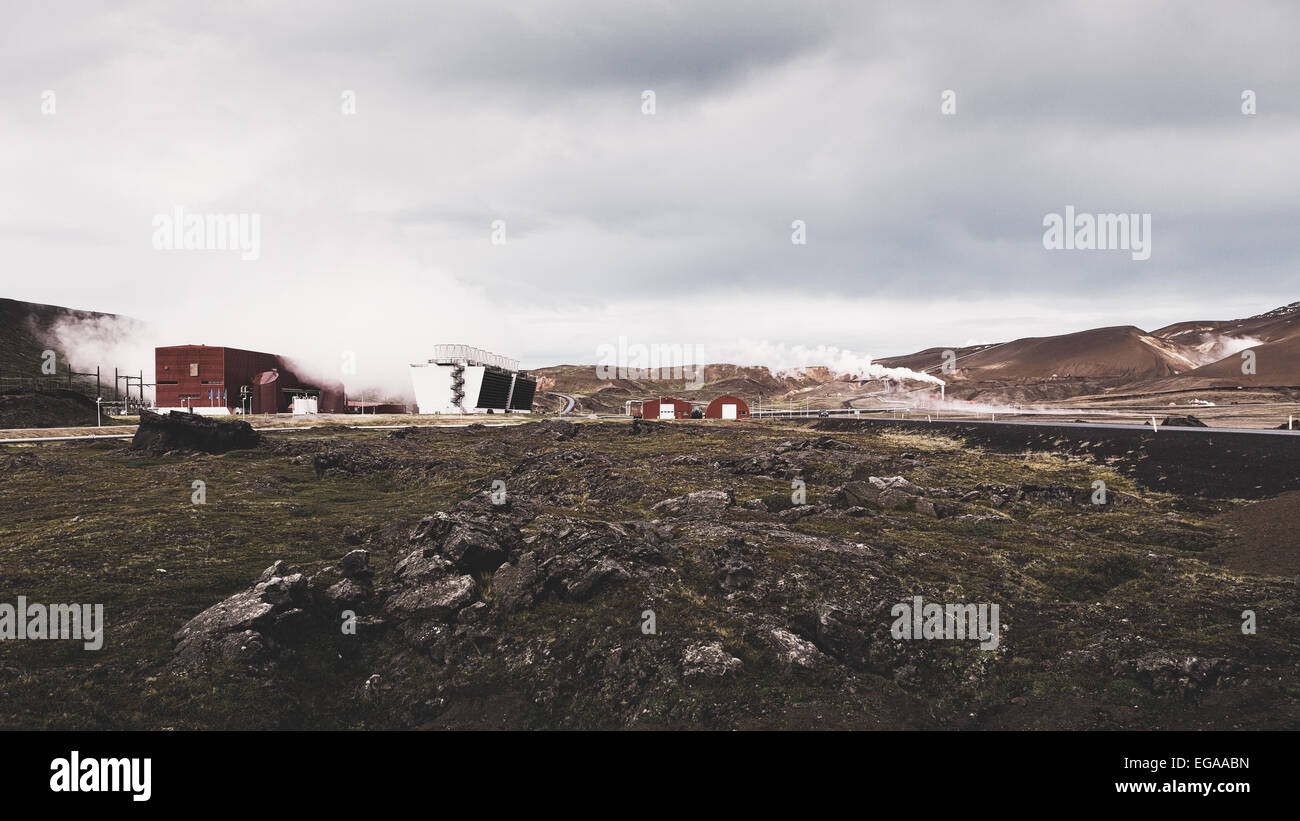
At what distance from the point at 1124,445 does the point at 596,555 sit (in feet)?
140

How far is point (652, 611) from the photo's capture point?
16.9 meters

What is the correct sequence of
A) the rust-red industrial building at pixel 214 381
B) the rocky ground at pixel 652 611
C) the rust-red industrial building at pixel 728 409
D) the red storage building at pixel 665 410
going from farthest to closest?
the red storage building at pixel 665 410, the rust-red industrial building at pixel 728 409, the rust-red industrial building at pixel 214 381, the rocky ground at pixel 652 611

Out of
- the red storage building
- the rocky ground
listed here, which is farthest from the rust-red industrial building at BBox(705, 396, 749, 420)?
the rocky ground

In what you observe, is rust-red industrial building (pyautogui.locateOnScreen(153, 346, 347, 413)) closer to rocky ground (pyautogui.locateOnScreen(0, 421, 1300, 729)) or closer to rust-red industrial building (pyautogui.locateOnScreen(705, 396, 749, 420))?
rust-red industrial building (pyautogui.locateOnScreen(705, 396, 749, 420))

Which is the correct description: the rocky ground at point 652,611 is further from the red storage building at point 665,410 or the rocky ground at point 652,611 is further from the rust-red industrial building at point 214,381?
the red storage building at point 665,410

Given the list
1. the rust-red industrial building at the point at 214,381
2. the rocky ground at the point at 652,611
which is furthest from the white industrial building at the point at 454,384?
the rocky ground at the point at 652,611

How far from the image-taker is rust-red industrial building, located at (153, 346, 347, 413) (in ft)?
348

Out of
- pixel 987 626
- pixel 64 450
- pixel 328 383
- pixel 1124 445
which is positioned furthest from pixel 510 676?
pixel 328 383

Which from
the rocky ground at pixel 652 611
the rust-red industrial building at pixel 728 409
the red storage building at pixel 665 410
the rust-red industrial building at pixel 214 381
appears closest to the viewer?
the rocky ground at pixel 652 611

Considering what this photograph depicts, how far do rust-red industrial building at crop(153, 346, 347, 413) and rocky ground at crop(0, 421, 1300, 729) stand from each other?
278ft

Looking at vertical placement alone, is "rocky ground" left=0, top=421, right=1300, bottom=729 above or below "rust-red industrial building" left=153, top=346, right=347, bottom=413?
below

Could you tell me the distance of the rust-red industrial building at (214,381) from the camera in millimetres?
105938

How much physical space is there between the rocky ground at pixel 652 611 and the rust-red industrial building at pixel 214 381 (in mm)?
84699

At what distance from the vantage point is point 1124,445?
4384 centimetres
